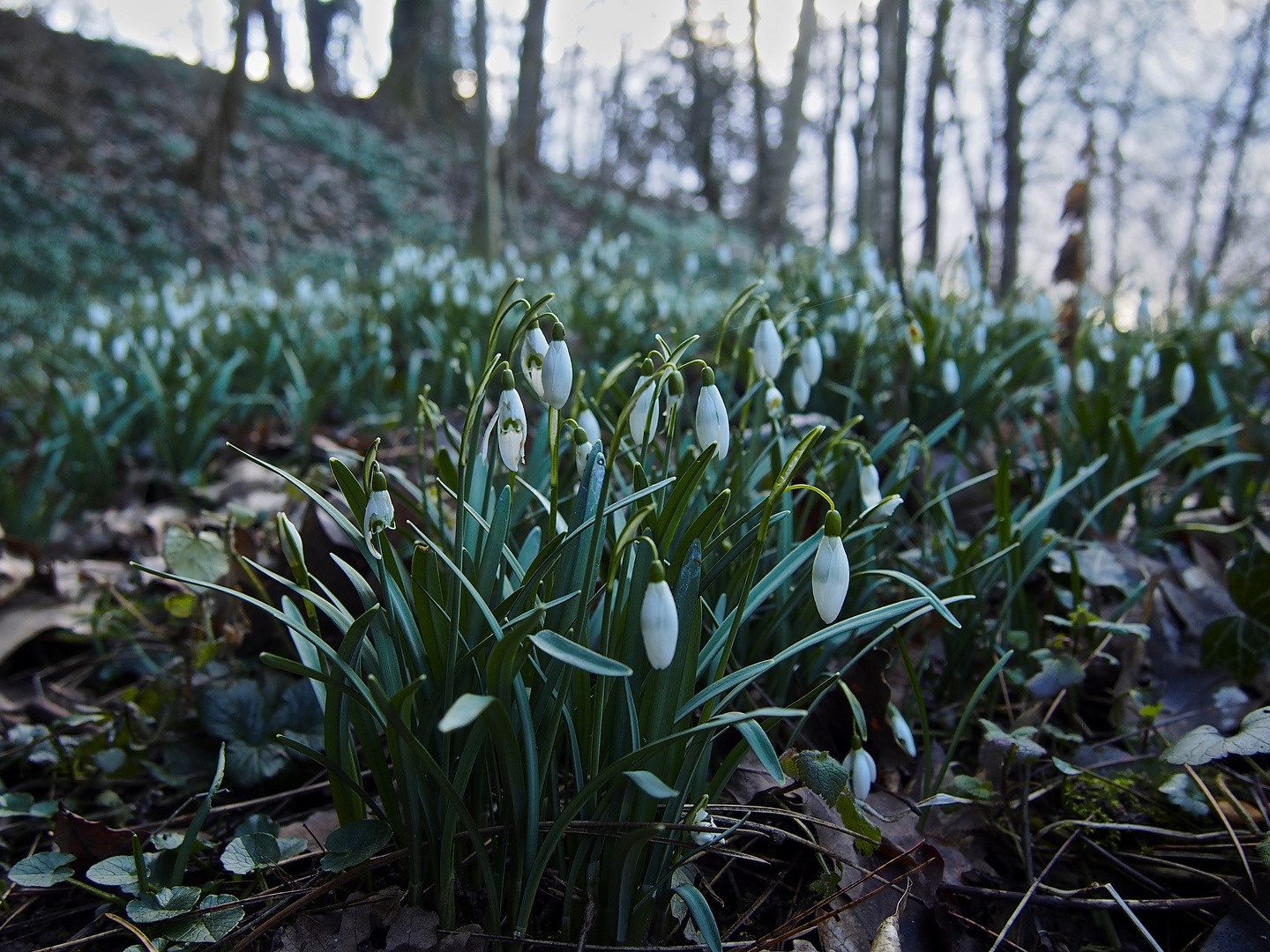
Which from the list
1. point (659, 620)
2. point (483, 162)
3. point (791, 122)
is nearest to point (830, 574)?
point (659, 620)

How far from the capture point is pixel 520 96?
50.3ft

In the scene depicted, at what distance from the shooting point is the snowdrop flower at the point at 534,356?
4.00 ft

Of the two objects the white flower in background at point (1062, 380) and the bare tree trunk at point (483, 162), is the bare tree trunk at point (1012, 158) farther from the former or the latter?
the white flower in background at point (1062, 380)

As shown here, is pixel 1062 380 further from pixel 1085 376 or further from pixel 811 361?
pixel 811 361

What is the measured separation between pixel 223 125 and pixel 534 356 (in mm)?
13715

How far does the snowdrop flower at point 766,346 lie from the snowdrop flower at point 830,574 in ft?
1.69

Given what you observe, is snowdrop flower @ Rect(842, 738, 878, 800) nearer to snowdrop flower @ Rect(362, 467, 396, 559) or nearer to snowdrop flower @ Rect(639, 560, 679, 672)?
snowdrop flower @ Rect(639, 560, 679, 672)

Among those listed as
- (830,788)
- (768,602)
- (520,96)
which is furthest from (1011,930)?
(520,96)

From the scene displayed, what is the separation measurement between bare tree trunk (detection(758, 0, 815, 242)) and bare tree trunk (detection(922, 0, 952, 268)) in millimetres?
9470

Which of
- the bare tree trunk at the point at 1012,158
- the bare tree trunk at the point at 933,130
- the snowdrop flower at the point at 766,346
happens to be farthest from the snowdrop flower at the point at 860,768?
the bare tree trunk at the point at 1012,158

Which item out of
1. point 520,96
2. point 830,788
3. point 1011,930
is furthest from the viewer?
point 520,96

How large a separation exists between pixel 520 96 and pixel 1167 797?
16.1 metres

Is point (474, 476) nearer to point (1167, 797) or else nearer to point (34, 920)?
point (34, 920)

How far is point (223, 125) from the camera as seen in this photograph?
12.5 metres
